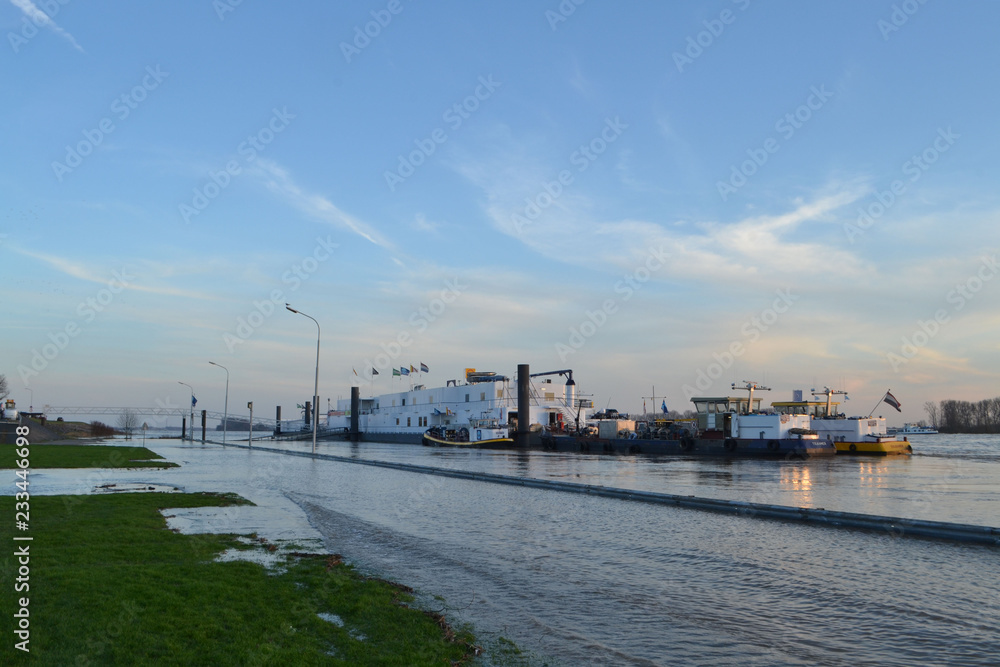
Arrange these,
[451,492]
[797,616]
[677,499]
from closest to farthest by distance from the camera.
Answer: [797,616], [677,499], [451,492]

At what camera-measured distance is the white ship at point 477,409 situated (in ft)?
287

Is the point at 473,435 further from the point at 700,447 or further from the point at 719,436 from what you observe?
the point at 719,436

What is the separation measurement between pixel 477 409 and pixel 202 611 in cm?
8521

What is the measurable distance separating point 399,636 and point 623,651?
224cm

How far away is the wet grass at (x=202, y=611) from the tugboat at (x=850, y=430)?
5983 centimetres

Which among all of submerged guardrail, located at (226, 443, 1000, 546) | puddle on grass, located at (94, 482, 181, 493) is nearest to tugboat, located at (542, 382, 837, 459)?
submerged guardrail, located at (226, 443, 1000, 546)

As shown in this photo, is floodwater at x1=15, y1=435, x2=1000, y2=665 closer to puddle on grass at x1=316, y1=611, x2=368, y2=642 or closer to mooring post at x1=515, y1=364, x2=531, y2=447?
puddle on grass at x1=316, y1=611, x2=368, y2=642

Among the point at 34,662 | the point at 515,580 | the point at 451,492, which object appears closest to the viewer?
the point at 34,662

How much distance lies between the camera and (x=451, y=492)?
920 inches

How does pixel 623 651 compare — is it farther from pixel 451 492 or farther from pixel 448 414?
pixel 448 414

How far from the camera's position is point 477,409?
92500mm

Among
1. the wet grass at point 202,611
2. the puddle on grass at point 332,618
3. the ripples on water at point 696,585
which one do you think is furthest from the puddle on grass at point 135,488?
the puddle on grass at point 332,618

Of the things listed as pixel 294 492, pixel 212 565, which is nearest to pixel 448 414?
pixel 294 492

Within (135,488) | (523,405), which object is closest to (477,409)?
(523,405)
